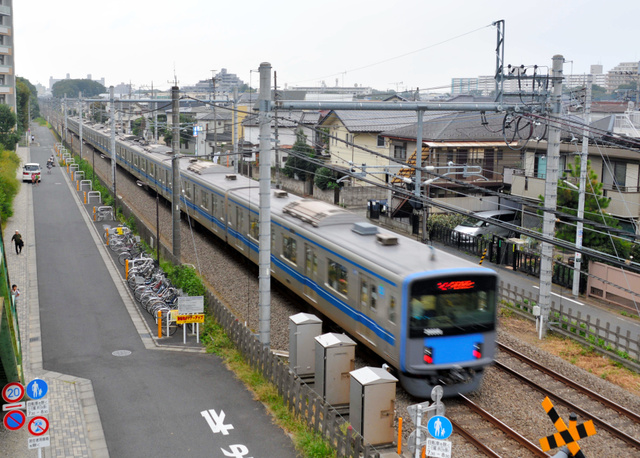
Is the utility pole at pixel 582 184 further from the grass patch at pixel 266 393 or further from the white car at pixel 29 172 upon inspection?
the white car at pixel 29 172

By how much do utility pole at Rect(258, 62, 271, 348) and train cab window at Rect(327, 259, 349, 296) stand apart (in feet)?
5.20

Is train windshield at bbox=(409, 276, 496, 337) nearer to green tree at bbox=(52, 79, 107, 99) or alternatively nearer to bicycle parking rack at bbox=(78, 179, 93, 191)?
bicycle parking rack at bbox=(78, 179, 93, 191)

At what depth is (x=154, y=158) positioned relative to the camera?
3281cm

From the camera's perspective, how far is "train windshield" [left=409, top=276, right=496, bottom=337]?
10.8 m

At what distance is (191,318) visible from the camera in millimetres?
14531

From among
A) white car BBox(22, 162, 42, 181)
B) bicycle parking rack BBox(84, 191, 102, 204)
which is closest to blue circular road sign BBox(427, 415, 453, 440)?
bicycle parking rack BBox(84, 191, 102, 204)

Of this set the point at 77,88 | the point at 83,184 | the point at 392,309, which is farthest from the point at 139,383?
the point at 77,88

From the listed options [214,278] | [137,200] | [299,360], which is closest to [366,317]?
[299,360]

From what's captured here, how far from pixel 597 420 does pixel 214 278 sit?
488 inches

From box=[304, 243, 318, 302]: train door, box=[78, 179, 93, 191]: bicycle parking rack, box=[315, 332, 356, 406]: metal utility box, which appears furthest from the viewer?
box=[78, 179, 93, 191]: bicycle parking rack

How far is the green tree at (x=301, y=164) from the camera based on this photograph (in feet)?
134

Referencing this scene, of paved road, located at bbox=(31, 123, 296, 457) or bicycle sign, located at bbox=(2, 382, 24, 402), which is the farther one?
paved road, located at bbox=(31, 123, 296, 457)

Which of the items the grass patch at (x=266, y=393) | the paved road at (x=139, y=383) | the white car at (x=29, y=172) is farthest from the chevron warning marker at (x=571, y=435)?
the white car at (x=29, y=172)

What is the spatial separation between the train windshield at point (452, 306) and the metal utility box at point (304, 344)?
2.26 meters
